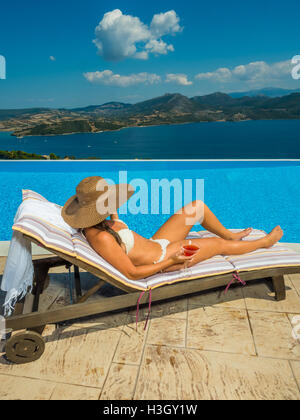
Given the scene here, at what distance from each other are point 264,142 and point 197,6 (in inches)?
947

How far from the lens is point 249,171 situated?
7.08 meters

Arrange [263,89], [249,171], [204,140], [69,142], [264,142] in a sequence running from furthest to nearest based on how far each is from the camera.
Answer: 1. [263,89]
2. [204,140]
3. [264,142]
4. [69,142]
5. [249,171]

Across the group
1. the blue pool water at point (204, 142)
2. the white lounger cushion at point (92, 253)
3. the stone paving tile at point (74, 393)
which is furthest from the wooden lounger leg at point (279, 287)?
the blue pool water at point (204, 142)

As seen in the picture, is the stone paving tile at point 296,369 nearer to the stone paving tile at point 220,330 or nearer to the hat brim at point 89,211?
the stone paving tile at point 220,330

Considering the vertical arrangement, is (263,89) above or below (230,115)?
above

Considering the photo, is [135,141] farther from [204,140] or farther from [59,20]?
[59,20]

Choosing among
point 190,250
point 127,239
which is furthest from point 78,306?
point 190,250

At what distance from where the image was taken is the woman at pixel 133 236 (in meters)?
2.17

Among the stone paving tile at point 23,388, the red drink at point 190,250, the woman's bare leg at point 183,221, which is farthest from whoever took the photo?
the woman's bare leg at point 183,221

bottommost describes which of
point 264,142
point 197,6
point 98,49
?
point 264,142

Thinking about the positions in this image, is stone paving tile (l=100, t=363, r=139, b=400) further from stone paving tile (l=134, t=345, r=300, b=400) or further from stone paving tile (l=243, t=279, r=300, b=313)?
stone paving tile (l=243, t=279, r=300, b=313)

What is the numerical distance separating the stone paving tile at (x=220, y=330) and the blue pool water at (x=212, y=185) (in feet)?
8.48

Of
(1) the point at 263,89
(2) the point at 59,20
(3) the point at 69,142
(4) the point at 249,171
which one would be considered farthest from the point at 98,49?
(4) the point at 249,171

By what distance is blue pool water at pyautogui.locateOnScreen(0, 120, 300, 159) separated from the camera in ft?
139
